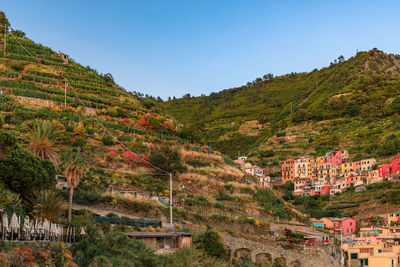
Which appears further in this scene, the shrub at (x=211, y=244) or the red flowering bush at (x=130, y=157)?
the red flowering bush at (x=130, y=157)

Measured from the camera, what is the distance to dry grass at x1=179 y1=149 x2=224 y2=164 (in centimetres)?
5642

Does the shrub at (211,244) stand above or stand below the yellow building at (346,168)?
below

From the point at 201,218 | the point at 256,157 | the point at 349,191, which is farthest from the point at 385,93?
the point at 201,218

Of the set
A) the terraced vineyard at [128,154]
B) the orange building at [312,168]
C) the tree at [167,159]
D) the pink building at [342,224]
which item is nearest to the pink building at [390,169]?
the orange building at [312,168]

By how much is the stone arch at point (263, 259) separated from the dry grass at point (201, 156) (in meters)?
17.9

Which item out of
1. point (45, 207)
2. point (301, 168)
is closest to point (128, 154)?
point (45, 207)

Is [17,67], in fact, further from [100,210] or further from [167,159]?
[100,210]

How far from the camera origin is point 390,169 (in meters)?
89.8

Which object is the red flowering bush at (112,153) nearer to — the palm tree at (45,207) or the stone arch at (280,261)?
the stone arch at (280,261)

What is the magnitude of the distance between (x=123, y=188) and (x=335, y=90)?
123324mm

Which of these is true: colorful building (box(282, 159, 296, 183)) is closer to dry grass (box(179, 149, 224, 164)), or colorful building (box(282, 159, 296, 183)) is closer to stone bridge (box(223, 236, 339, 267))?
dry grass (box(179, 149, 224, 164))

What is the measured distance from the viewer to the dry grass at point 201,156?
56.4m

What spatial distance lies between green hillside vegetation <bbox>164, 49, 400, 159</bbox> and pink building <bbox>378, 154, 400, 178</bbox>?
343 inches

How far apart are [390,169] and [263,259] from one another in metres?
57.3
